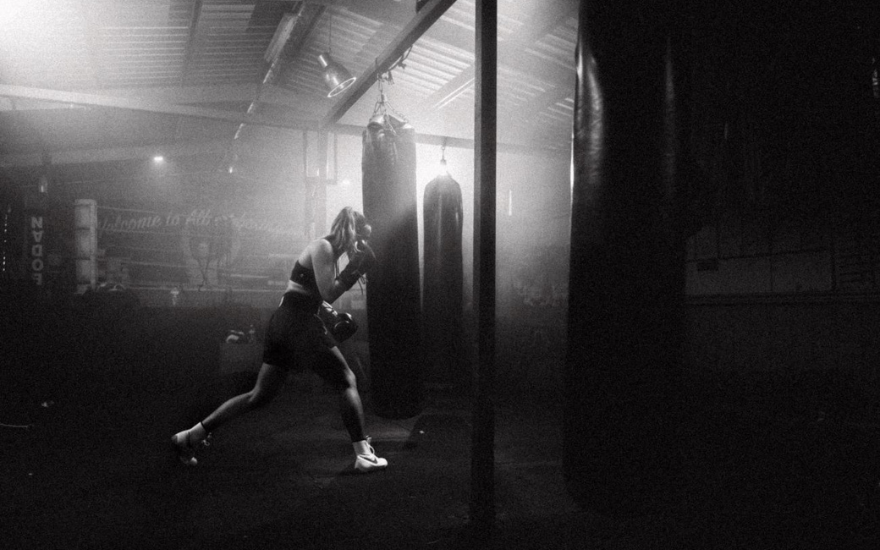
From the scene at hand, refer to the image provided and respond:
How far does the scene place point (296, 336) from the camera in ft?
12.0

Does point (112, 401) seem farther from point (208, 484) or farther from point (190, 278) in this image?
point (190, 278)

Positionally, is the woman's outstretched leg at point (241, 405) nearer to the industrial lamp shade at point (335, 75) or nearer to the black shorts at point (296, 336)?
the black shorts at point (296, 336)

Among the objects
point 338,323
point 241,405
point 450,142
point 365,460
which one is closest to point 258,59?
point 450,142

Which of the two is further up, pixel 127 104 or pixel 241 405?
pixel 127 104

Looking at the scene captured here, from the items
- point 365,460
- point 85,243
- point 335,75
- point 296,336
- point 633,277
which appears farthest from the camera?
point 85,243

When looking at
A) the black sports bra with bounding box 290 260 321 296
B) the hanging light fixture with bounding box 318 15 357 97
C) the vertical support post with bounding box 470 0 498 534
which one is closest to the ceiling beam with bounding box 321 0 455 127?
the vertical support post with bounding box 470 0 498 534

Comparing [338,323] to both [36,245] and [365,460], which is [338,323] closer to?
[365,460]

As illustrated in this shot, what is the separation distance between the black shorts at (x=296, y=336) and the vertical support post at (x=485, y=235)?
4.29 feet

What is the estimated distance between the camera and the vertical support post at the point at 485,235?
294cm

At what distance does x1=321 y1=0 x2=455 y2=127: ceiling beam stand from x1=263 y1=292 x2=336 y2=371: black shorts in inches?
84.9

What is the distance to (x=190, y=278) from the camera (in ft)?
45.1

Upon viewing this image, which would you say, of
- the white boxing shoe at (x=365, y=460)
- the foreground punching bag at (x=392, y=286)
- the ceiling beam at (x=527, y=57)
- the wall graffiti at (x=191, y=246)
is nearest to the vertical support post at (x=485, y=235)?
the white boxing shoe at (x=365, y=460)

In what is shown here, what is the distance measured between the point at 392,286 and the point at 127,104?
16.8 feet

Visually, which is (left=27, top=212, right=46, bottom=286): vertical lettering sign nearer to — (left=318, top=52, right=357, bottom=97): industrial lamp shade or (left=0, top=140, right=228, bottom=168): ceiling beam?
(left=0, top=140, right=228, bottom=168): ceiling beam
